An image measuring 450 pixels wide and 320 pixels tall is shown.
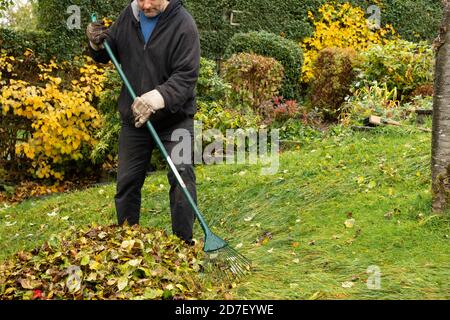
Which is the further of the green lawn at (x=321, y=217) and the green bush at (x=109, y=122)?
the green bush at (x=109, y=122)

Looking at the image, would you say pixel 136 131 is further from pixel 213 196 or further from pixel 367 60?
pixel 367 60

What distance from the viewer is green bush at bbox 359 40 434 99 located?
973cm

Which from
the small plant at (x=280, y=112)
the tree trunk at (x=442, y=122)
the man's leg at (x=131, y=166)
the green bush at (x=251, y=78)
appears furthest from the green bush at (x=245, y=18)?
the tree trunk at (x=442, y=122)

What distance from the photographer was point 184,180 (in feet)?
13.9

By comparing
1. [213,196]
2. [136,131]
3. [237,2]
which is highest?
[237,2]

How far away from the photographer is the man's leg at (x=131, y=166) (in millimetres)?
4367

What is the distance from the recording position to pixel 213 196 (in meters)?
6.03

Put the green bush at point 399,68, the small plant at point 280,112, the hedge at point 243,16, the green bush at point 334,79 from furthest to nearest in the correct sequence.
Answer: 1. the green bush at point 334,79
2. the green bush at point 399,68
3. the hedge at point 243,16
4. the small plant at point 280,112

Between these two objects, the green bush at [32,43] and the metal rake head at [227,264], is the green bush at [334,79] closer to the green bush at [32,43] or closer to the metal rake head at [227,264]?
the green bush at [32,43]

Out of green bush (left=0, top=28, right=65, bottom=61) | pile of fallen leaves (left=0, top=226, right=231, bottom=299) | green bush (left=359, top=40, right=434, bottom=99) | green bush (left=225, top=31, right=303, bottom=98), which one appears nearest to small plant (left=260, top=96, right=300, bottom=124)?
green bush (left=359, top=40, right=434, bottom=99)

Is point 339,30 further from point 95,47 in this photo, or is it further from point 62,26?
point 95,47

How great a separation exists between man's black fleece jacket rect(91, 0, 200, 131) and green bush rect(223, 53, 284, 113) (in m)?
5.22

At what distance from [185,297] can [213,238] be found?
0.76 m

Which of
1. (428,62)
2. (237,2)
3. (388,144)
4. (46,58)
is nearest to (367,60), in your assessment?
(428,62)
